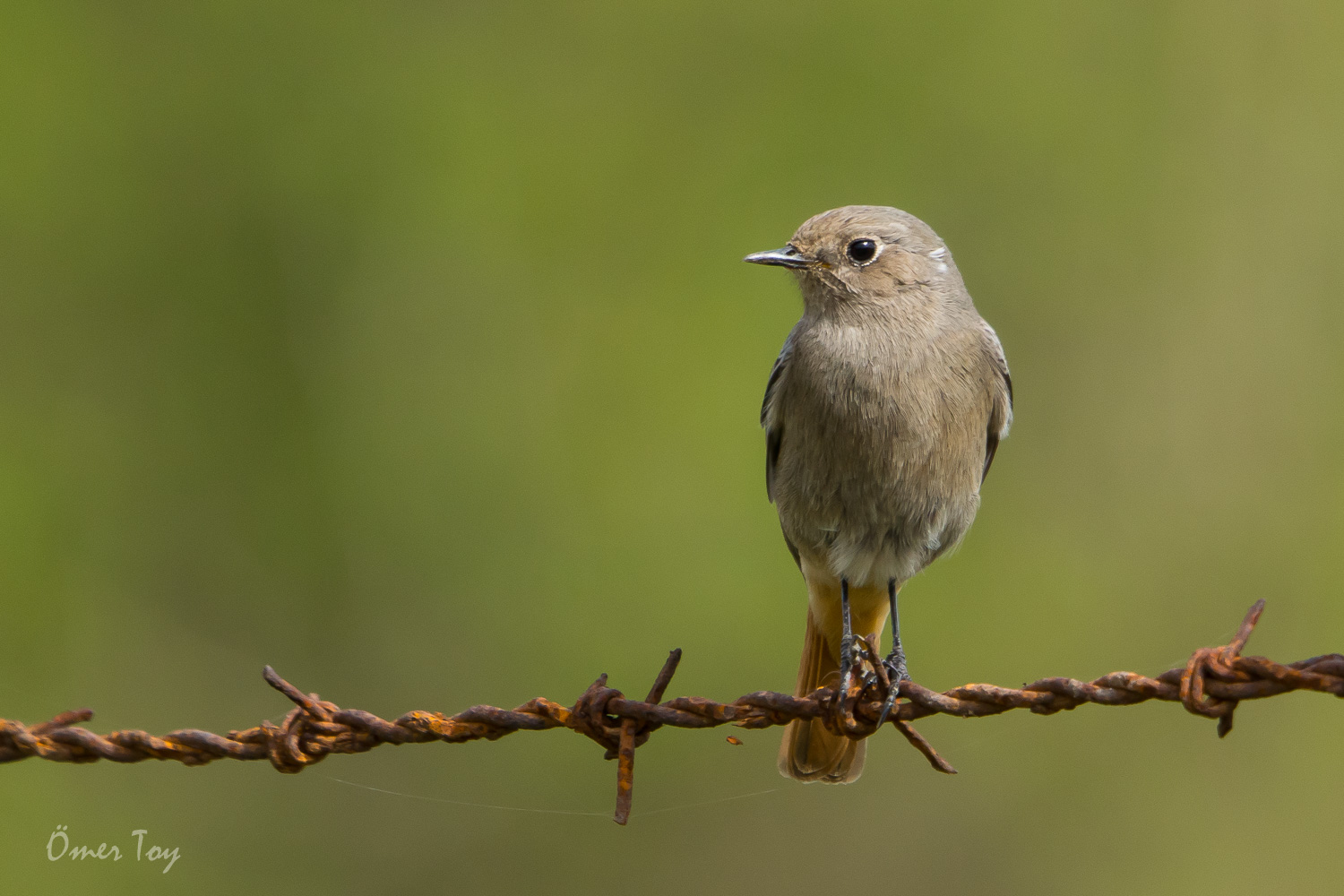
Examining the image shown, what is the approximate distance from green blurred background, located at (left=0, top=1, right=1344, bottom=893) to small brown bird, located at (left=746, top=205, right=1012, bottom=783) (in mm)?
3107

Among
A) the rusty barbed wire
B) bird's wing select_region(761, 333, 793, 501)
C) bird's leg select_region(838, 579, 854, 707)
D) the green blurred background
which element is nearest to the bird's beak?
bird's wing select_region(761, 333, 793, 501)

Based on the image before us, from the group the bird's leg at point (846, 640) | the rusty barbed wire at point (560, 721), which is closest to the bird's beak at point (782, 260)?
the bird's leg at point (846, 640)

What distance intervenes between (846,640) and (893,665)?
0.18 metres

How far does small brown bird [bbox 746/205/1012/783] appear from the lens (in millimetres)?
4430

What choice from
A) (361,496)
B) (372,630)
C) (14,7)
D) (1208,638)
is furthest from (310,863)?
(14,7)

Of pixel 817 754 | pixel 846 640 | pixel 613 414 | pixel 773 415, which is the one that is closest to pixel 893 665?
pixel 846 640

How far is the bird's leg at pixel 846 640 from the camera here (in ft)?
13.1

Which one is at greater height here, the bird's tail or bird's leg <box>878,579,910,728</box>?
bird's leg <box>878,579,910,728</box>

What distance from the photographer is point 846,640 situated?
4539 mm

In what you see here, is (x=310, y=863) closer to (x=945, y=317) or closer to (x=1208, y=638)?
(x=945, y=317)

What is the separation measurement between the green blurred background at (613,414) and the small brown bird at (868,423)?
3107 mm

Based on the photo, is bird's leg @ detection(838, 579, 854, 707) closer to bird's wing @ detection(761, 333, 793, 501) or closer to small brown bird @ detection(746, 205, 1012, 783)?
small brown bird @ detection(746, 205, 1012, 783)

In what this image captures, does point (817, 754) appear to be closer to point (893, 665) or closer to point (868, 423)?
point (893, 665)

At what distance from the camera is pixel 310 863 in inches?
290
